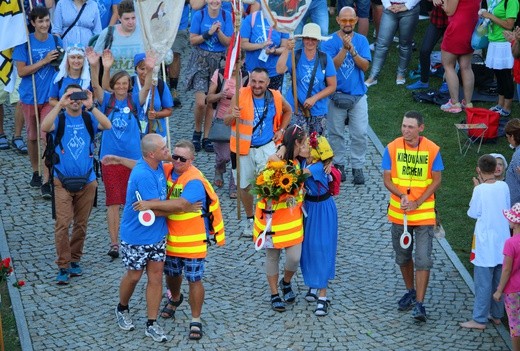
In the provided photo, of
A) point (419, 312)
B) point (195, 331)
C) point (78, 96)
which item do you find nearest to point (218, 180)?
point (78, 96)

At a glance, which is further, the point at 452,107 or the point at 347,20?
the point at 452,107

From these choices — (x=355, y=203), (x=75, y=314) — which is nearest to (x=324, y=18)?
(x=355, y=203)

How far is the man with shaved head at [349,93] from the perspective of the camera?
1421cm

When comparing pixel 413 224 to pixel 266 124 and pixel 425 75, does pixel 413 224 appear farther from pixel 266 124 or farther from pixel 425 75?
pixel 425 75

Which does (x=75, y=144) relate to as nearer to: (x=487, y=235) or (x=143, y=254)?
(x=143, y=254)

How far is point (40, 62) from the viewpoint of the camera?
1402 cm

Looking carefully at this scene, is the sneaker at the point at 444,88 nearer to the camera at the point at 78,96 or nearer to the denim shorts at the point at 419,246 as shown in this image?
the denim shorts at the point at 419,246

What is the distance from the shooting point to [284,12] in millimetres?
13594

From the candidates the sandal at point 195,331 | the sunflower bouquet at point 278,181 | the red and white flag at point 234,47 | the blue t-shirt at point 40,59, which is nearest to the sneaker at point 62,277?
the sandal at point 195,331

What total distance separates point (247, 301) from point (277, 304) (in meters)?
0.41

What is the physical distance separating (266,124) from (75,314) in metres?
3.31

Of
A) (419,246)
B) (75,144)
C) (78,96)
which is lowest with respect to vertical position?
(419,246)

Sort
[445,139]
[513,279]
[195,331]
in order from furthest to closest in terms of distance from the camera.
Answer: [445,139]
[195,331]
[513,279]

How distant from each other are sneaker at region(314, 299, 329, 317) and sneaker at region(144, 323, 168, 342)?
5.21 feet
